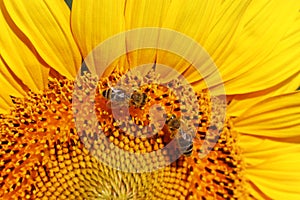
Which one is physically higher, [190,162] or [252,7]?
[252,7]

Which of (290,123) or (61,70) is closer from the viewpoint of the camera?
(61,70)

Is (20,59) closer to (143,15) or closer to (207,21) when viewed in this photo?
(143,15)

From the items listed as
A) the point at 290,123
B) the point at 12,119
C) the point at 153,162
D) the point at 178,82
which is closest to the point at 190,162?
the point at 153,162

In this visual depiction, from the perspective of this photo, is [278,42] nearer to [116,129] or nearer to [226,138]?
[226,138]

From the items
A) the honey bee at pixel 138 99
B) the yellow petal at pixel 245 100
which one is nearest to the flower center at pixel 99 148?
the honey bee at pixel 138 99

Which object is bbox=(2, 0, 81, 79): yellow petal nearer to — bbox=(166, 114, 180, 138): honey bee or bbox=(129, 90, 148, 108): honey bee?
bbox=(129, 90, 148, 108): honey bee

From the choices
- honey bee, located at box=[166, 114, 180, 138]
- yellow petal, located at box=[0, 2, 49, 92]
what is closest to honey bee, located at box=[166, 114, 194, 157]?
honey bee, located at box=[166, 114, 180, 138]

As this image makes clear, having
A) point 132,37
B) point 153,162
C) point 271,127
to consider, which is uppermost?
point 132,37
